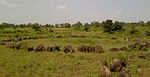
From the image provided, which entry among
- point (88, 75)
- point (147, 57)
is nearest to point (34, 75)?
point (88, 75)

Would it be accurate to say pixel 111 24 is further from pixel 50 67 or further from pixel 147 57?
pixel 50 67

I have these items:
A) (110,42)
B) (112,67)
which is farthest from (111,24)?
(112,67)

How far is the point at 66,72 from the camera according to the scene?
8211mm

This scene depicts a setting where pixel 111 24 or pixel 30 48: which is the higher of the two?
pixel 111 24

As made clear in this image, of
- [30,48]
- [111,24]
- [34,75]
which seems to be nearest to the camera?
[34,75]

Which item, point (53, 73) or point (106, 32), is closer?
point (53, 73)

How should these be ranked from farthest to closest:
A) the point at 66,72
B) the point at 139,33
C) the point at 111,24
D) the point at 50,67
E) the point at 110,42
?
the point at 111,24, the point at 139,33, the point at 110,42, the point at 50,67, the point at 66,72

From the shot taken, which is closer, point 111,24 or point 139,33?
point 139,33

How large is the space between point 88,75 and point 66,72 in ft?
3.52

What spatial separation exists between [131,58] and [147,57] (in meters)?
0.98

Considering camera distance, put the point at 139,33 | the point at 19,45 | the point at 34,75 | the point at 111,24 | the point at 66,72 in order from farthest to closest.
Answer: the point at 111,24, the point at 139,33, the point at 19,45, the point at 66,72, the point at 34,75

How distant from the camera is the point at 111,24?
108ft

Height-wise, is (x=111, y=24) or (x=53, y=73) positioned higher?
(x=111, y=24)

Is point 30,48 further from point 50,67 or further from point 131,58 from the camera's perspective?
point 131,58
